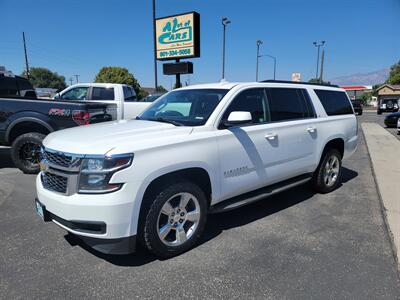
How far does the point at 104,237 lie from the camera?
9.41ft

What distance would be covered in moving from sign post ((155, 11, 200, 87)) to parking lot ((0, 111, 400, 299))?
1440cm

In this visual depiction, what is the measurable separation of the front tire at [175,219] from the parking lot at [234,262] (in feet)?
0.48

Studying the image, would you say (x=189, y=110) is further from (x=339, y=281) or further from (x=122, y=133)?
(x=339, y=281)

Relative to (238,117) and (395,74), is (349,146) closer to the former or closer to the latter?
(238,117)

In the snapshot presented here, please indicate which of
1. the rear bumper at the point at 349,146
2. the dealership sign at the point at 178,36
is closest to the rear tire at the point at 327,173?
the rear bumper at the point at 349,146

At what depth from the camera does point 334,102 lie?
5750 millimetres

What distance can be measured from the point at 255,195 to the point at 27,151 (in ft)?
16.3

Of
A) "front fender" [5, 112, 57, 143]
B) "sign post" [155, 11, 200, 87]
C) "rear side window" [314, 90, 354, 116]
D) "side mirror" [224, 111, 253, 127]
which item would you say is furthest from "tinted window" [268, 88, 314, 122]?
"sign post" [155, 11, 200, 87]

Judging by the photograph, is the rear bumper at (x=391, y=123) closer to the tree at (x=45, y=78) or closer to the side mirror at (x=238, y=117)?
the side mirror at (x=238, y=117)

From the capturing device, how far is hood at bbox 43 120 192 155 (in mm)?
2898

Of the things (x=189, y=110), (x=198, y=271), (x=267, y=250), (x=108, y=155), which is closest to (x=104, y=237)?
(x=108, y=155)

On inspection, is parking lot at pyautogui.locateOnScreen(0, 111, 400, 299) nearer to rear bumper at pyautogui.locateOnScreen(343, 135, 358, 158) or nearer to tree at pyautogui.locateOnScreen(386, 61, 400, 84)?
rear bumper at pyautogui.locateOnScreen(343, 135, 358, 158)

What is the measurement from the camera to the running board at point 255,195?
377 cm

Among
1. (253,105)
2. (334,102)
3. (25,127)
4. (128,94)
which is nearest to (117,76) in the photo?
(128,94)
